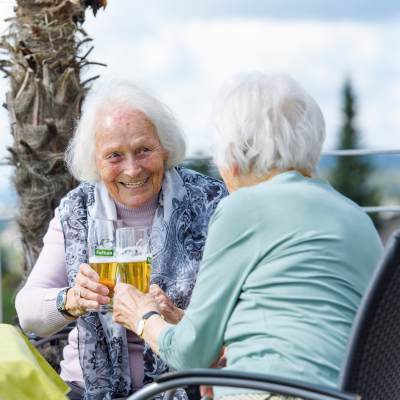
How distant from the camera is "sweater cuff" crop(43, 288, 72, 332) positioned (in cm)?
208

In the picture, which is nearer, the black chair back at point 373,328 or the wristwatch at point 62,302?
the black chair back at point 373,328

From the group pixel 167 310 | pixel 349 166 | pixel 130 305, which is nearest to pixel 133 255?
pixel 130 305

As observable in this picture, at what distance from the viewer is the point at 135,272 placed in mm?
1722

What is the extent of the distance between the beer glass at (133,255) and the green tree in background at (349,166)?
31034 millimetres

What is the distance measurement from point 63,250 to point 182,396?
2.76ft

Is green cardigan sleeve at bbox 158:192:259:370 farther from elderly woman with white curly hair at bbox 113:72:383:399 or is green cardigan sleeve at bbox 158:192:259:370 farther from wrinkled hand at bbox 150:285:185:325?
wrinkled hand at bbox 150:285:185:325

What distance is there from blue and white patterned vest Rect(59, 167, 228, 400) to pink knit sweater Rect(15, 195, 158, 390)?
0.17 ft

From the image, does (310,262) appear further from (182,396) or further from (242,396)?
(182,396)

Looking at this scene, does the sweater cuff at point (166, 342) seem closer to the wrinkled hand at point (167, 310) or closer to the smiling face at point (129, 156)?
the wrinkled hand at point (167, 310)

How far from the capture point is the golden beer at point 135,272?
1712 millimetres

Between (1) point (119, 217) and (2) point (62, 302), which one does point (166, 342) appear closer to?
(2) point (62, 302)

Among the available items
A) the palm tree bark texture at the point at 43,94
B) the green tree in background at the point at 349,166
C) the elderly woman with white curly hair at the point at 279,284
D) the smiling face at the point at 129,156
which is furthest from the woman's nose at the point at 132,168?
the green tree in background at the point at 349,166

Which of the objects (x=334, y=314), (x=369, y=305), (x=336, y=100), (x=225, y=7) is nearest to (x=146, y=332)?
(x=334, y=314)

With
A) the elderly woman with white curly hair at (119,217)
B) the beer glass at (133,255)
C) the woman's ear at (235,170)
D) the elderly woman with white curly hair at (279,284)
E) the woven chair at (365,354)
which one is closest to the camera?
the woven chair at (365,354)
